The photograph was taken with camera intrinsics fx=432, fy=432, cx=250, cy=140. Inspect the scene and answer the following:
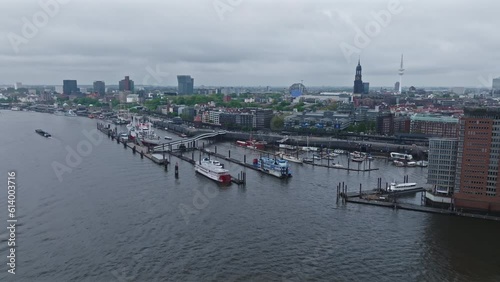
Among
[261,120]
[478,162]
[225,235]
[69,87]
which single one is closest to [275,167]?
[225,235]

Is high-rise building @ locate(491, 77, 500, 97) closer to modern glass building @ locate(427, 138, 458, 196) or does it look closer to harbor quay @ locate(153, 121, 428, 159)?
harbor quay @ locate(153, 121, 428, 159)

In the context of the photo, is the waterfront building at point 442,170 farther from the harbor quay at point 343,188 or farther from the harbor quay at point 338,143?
the harbor quay at point 338,143


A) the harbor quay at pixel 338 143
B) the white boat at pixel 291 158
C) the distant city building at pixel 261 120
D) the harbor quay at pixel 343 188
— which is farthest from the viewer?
the distant city building at pixel 261 120

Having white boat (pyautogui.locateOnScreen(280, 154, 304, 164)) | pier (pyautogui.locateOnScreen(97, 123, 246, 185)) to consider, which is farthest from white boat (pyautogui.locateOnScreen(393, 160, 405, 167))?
pier (pyautogui.locateOnScreen(97, 123, 246, 185))

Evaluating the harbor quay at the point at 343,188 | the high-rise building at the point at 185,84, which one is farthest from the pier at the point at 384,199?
the high-rise building at the point at 185,84

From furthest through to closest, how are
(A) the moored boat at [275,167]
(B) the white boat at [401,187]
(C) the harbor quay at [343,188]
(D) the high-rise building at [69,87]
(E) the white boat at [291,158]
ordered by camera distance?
1. (D) the high-rise building at [69,87]
2. (E) the white boat at [291,158]
3. (A) the moored boat at [275,167]
4. (B) the white boat at [401,187]
5. (C) the harbor quay at [343,188]

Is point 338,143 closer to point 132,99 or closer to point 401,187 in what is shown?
point 401,187

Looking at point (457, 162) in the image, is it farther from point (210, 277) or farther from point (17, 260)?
point (17, 260)
